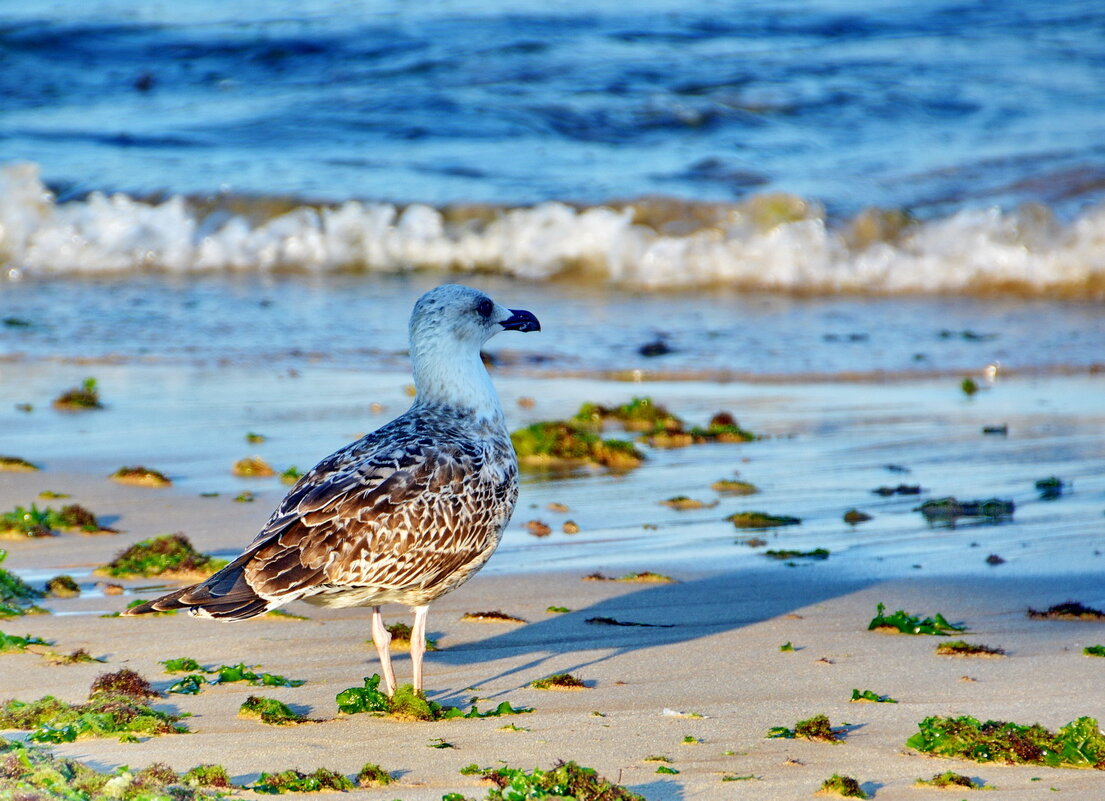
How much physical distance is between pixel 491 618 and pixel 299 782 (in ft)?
6.64

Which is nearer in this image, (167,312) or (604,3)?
(167,312)

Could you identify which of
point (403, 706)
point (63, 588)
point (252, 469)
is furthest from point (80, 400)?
point (403, 706)

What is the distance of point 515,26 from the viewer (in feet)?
81.6

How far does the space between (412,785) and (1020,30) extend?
22.6 meters

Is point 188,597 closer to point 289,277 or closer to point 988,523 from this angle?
point 988,523

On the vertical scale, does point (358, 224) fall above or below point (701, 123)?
below

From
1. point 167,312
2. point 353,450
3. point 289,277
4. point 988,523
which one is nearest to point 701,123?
point 289,277

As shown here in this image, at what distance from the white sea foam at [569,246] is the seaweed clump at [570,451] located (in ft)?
22.9

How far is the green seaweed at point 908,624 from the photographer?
5.18 metres

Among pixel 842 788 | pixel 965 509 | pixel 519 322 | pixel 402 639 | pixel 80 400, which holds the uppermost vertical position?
pixel 519 322

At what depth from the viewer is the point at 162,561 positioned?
19.3 feet

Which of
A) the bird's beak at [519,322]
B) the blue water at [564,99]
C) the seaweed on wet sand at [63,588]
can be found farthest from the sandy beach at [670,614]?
the blue water at [564,99]

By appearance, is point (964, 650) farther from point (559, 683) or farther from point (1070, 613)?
point (559, 683)

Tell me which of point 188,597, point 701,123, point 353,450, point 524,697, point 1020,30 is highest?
point 1020,30
